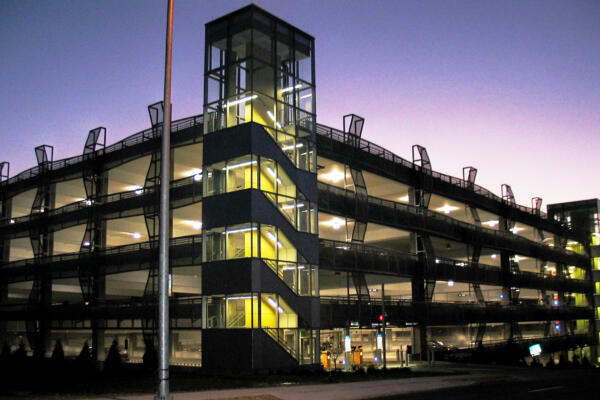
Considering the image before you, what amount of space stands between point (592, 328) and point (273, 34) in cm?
6971

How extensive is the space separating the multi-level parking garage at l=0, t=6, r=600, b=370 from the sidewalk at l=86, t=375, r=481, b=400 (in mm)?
8287

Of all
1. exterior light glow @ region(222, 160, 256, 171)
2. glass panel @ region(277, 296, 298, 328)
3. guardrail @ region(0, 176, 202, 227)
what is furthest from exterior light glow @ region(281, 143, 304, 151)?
glass panel @ region(277, 296, 298, 328)

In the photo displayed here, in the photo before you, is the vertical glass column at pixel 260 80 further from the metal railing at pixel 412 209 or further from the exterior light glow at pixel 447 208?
the exterior light glow at pixel 447 208

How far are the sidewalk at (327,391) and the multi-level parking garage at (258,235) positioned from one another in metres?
8.29

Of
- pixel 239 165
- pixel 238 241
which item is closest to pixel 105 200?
pixel 239 165

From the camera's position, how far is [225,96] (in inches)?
1491

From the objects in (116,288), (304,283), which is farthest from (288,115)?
(116,288)

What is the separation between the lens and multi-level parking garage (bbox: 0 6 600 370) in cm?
3594

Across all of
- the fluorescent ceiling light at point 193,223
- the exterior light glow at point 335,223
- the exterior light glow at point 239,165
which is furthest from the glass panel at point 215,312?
the exterior light glow at point 335,223

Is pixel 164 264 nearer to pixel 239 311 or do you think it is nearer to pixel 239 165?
pixel 239 311

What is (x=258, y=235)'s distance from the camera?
34.9m

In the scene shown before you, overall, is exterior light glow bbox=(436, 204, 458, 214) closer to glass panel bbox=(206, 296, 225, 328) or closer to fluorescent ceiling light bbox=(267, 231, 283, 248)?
fluorescent ceiling light bbox=(267, 231, 283, 248)

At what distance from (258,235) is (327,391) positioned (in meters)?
13.0

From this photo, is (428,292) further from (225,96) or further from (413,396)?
(413,396)
